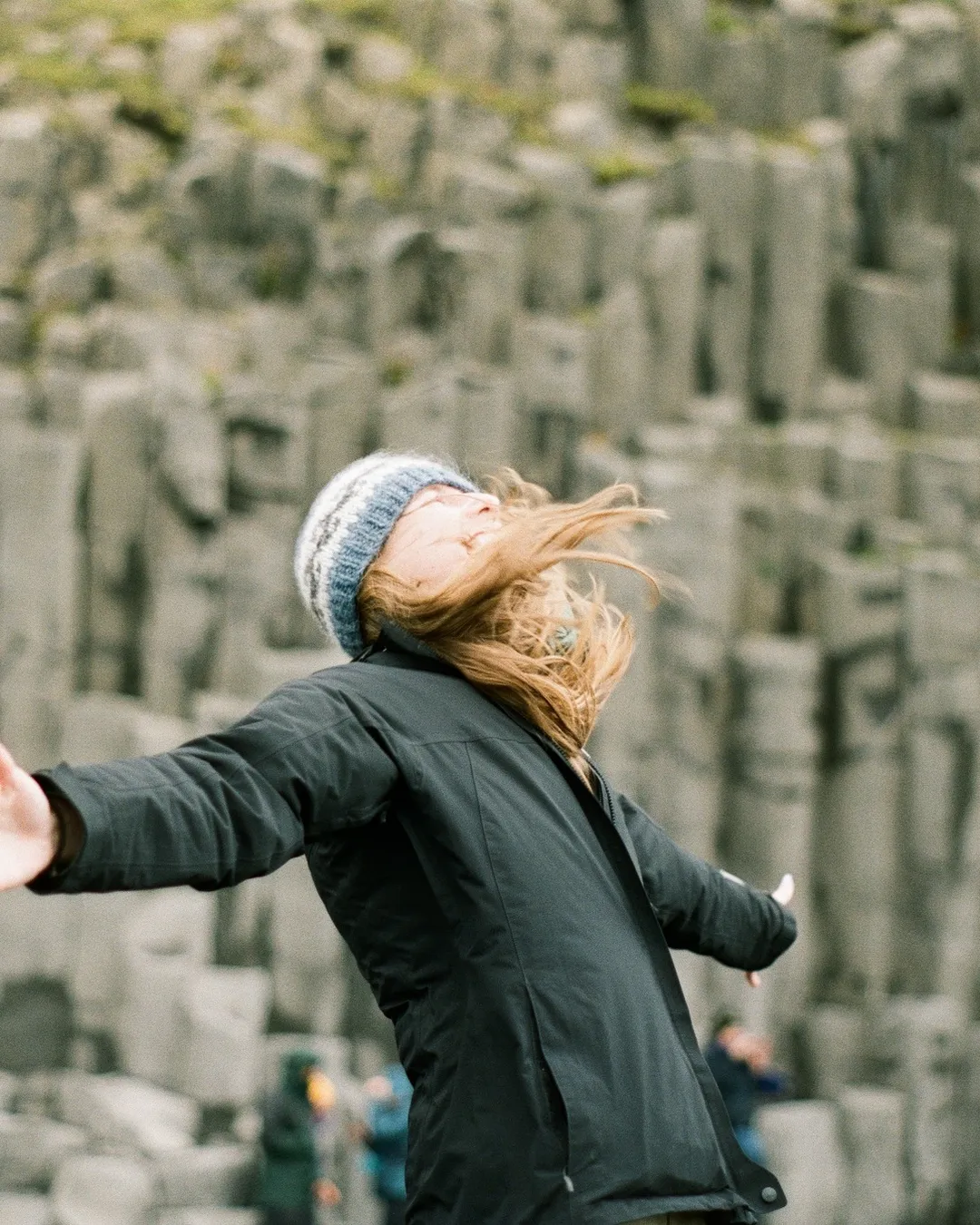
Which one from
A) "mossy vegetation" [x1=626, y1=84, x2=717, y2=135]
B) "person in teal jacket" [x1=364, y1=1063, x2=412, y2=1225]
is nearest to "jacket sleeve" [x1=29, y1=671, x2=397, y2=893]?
"person in teal jacket" [x1=364, y1=1063, x2=412, y2=1225]

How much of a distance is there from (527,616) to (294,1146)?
3.32 metres

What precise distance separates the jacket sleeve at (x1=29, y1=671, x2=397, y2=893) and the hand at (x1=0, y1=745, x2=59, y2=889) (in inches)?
0.5

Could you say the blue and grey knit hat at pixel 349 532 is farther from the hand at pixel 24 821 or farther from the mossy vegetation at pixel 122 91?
the mossy vegetation at pixel 122 91

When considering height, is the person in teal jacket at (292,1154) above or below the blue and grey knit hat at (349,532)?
below

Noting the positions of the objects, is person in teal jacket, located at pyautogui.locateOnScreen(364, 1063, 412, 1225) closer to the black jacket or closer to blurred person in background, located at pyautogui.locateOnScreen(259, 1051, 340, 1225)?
blurred person in background, located at pyautogui.locateOnScreen(259, 1051, 340, 1225)

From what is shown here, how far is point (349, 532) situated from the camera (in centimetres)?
143

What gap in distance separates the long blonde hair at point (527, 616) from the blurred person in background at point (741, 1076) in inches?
122

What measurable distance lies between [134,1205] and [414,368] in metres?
4.46

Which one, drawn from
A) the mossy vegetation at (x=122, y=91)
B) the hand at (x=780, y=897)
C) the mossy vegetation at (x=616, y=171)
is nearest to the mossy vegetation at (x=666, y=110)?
the mossy vegetation at (x=616, y=171)

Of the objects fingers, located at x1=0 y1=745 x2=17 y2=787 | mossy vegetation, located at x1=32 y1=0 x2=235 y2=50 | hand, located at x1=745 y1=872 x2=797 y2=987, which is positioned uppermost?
mossy vegetation, located at x1=32 y1=0 x2=235 y2=50

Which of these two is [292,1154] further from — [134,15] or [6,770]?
[134,15]

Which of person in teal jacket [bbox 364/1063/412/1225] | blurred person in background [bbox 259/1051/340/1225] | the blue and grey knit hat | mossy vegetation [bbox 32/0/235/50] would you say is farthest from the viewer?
mossy vegetation [bbox 32/0/235/50]

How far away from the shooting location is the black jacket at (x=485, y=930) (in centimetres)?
116

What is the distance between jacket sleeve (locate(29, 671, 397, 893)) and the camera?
104 centimetres
